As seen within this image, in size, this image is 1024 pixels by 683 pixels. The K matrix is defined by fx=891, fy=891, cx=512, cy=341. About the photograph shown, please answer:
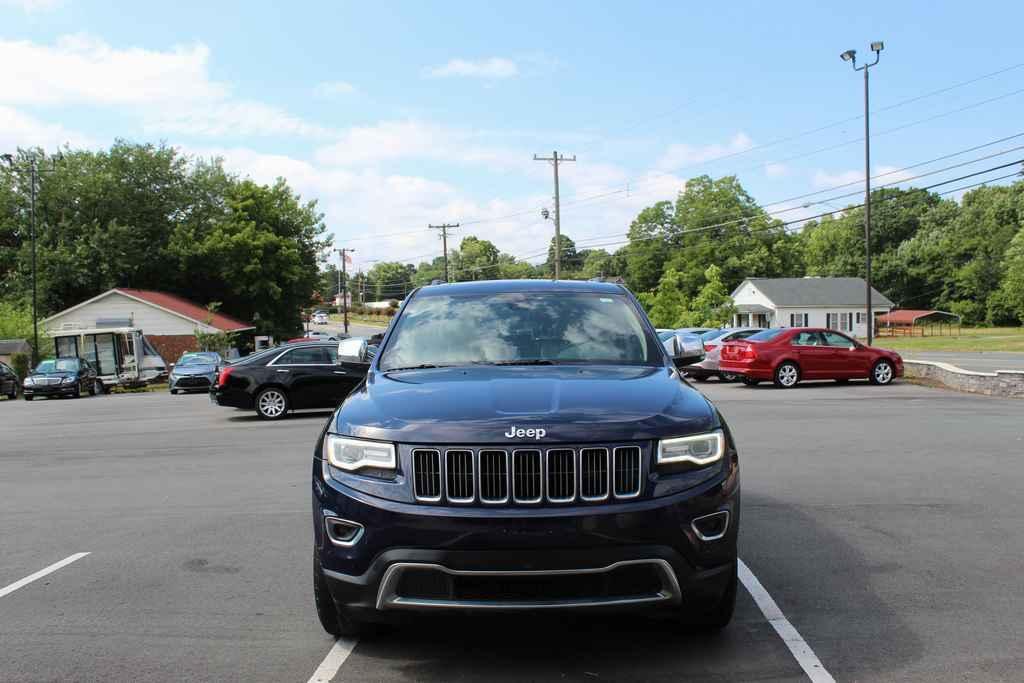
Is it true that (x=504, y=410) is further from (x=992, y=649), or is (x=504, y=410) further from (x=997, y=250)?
(x=997, y=250)

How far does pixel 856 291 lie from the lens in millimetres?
81125

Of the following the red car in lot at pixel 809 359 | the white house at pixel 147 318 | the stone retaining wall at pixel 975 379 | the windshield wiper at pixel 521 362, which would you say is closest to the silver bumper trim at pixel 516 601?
the windshield wiper at pixel 521 362

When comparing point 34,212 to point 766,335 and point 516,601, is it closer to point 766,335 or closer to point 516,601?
point 766,335

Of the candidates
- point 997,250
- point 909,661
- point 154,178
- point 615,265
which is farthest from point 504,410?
point 615,265

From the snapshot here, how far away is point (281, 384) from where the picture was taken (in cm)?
1739

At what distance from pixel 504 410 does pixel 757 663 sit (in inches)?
63.6

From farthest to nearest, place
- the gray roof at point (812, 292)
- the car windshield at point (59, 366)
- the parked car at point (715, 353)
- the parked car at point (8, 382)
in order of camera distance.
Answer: the gray roof at point (812, 292) < the parked car at point (8, 382) < the car windshield at point (59, 366) < the parked car at point (715, 353)

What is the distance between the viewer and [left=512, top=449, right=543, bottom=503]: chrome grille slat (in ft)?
12.1

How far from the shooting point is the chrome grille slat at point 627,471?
3.71m

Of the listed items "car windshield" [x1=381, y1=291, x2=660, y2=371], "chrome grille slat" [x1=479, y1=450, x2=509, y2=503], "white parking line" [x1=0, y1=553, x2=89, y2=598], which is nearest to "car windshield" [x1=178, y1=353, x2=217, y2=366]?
"white parking line" [x1=0, y1=553, x2=89, y2=598]

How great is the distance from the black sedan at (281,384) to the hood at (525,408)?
13170mm

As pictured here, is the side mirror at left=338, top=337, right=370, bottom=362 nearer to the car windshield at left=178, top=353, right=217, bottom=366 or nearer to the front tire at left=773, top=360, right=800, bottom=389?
the front tire at left=773, top=360, right=800, bottom=389

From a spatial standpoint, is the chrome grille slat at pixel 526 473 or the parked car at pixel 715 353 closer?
the chrome grille slat at pixel 526 473

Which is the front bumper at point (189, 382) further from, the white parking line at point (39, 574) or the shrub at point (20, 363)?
the white parking line at point (39, 574)
